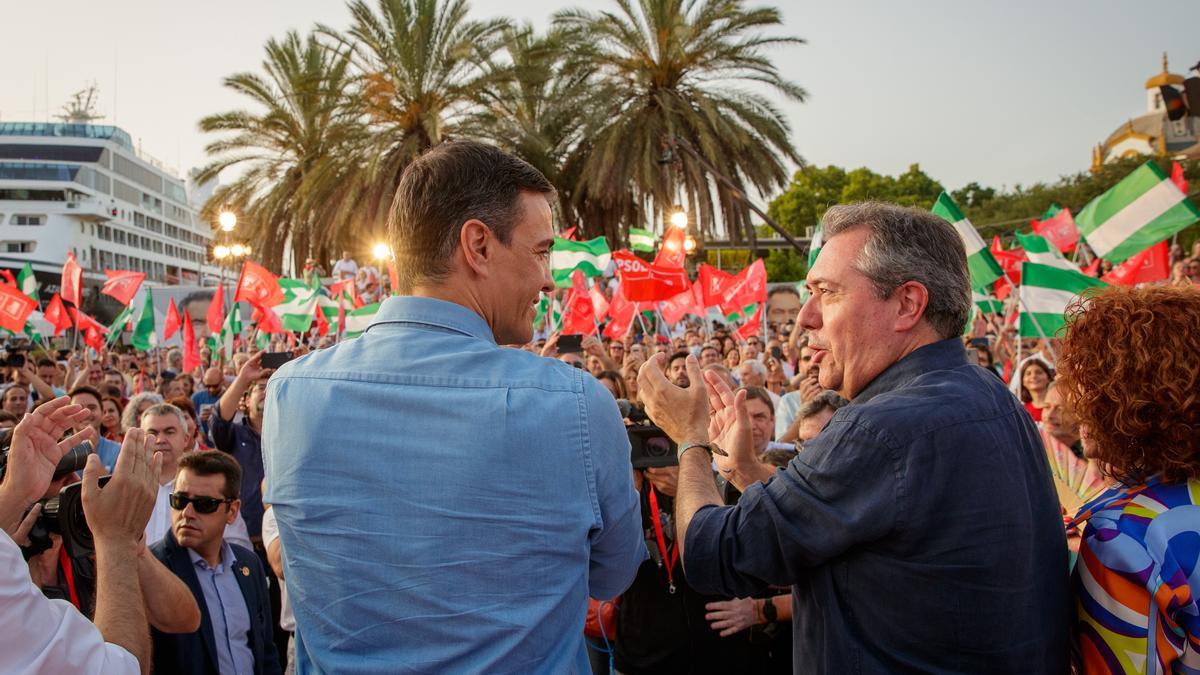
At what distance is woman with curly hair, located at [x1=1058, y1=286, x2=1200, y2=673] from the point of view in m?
1.81

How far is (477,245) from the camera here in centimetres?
176

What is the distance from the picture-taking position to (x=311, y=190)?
21.6 metres

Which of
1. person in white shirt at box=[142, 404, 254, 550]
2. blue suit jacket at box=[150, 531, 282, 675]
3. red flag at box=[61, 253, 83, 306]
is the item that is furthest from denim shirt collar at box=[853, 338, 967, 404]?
red flag at box=[61, 253, 83, 306]

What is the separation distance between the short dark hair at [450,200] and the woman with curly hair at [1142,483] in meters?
1.36

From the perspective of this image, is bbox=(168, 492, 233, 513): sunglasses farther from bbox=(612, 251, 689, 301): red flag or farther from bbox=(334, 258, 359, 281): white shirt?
bbox=(334, 258, 359, 281): white shirt

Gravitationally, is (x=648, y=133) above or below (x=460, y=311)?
above

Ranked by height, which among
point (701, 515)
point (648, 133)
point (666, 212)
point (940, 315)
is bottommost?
point (701, 515)

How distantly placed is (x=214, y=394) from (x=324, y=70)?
16575 mm

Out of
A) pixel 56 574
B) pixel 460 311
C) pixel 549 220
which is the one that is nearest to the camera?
pixel 460 311

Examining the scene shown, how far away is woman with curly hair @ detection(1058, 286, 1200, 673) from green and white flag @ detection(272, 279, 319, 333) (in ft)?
42.0

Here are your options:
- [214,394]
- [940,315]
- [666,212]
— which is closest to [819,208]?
[666,212]

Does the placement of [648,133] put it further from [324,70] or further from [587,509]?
[587,509]

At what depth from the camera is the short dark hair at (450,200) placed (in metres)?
1.74

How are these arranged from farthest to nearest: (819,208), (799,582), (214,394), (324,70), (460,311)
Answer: (819,208), (324,70), (214,394), (799,582), (460,311)
